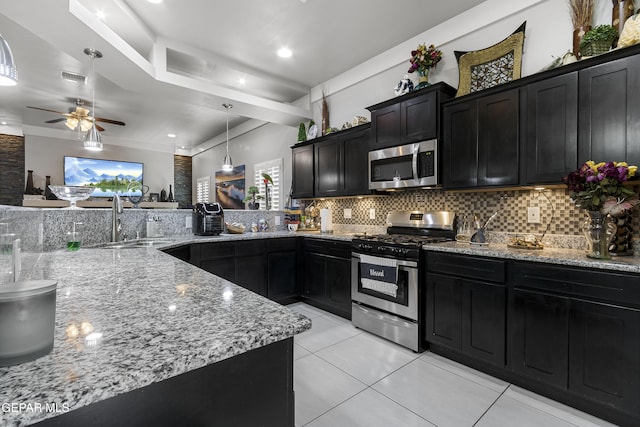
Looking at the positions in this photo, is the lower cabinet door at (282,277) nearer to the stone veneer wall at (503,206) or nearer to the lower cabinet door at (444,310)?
the stone veneer wall at (503,206)

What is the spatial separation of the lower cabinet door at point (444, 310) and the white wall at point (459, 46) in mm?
1912

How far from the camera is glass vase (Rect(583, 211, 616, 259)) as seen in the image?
6.13ft

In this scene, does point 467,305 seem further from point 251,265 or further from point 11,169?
point 11,169

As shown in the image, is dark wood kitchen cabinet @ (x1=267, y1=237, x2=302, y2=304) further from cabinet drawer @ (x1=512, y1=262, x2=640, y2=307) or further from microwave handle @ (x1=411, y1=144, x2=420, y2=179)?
cabinet drawer @ (x1=512, y1=262, x2=640, y2=307)

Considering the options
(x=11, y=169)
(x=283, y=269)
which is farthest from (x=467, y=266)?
(x=11, y=169)

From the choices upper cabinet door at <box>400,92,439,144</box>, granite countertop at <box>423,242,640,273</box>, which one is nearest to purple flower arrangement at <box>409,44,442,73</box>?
upper cabinet door at <box>400,92,439,144</box>

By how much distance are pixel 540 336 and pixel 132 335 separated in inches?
89.7

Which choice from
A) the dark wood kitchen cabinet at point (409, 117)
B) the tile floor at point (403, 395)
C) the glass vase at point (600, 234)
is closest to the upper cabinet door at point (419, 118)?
the dark wood kitchen cabinet at point (409, 117)

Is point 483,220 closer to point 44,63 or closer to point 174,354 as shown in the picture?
point 174,354

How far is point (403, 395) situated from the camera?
1963 mm

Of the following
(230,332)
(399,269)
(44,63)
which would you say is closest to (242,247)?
(399,269)

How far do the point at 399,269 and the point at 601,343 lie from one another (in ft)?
4.36

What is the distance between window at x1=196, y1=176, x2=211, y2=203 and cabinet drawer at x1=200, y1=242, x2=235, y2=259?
5.09 m

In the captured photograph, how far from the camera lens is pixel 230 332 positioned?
67cm
